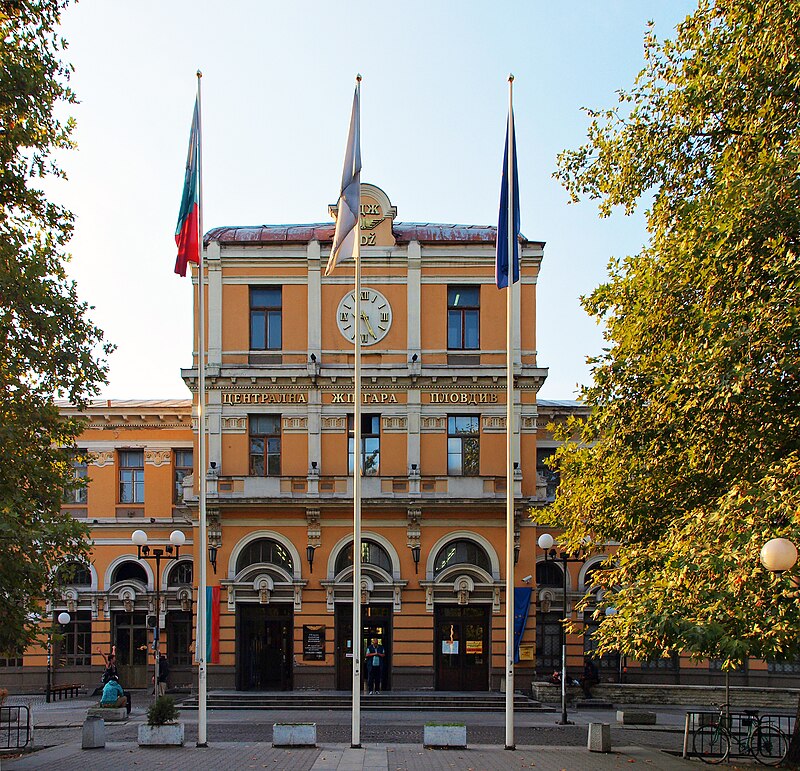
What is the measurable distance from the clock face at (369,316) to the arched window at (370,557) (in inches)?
288

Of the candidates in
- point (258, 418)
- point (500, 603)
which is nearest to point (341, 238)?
point (258, 418)

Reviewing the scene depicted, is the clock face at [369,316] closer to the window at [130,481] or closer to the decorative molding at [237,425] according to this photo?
the decorative molding at [237,425]

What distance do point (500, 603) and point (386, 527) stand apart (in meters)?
4.77

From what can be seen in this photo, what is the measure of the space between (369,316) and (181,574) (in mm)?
14048

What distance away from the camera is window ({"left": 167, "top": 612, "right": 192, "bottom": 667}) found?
129ft

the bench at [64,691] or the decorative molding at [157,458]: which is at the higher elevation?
the decorative molding at [157,458]

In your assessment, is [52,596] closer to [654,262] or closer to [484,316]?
[654,262]

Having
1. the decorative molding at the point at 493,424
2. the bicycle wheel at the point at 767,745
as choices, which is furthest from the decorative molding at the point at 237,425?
the bicycle wheel at the point at 767,745

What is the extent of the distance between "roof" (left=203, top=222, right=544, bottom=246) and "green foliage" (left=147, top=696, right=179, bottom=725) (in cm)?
1787

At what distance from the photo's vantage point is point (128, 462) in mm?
40500

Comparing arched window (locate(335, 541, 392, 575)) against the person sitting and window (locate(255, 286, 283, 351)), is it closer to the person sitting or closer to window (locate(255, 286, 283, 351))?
window (locate(255, 286, 283, 351))

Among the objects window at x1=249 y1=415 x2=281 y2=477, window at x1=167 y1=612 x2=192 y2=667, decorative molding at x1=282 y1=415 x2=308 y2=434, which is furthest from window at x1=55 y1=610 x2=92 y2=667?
decorative molding at x1=282 y1=415 x2=308 y2=434

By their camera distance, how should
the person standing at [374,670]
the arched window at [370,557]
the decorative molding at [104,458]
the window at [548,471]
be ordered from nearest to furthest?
the person standing at [374,670]
the arched window at [370,557]
the decorative molding at [104,458]
the window at [548,471]

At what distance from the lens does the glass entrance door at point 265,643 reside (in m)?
33.4
